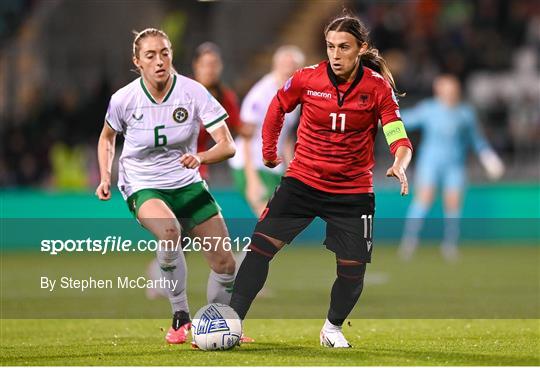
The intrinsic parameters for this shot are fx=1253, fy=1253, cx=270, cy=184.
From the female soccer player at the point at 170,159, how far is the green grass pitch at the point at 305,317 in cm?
59

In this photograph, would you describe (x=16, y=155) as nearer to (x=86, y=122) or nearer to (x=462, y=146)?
(x=86, y=122)

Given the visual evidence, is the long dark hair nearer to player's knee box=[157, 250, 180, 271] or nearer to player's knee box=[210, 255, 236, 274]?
player's knee box=[210, 255, 236, 274]

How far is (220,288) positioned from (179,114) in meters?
1.32

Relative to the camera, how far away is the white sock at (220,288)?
9266 mm

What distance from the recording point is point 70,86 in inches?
925

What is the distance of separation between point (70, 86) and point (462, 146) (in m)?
7.66

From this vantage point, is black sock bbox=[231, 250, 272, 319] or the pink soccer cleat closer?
black sock bbox=[231, 250, 272, 319]

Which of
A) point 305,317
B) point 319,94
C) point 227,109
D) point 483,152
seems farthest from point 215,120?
point 483,152

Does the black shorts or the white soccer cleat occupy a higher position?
the black shorts

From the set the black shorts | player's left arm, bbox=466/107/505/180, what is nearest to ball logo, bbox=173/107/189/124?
the black shorts

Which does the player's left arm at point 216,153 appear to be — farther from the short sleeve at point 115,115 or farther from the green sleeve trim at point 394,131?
the green sleeve trim at point 394,131

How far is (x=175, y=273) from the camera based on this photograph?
9.34 meters

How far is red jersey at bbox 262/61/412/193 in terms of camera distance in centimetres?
845

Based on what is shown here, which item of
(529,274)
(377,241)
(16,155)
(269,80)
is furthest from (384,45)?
(269,80)
